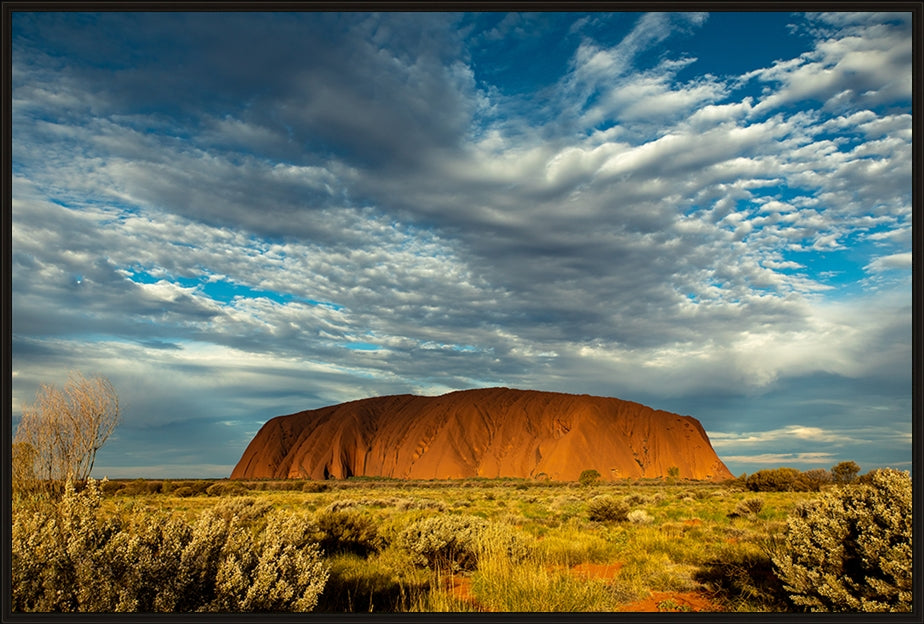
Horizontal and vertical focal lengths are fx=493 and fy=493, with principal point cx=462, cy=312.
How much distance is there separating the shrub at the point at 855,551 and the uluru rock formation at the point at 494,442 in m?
60.8

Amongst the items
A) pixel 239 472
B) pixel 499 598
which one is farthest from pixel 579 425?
pixel 499 598

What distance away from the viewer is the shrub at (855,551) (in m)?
4.79

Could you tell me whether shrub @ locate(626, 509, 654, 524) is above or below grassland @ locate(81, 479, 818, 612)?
below

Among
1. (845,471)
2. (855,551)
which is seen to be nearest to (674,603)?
(855,551)

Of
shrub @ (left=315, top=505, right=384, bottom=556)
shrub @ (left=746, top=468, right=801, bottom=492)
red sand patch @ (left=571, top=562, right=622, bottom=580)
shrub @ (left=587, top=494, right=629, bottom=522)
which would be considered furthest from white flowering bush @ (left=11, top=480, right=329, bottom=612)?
shrub @ (left=746, top=468, right=801, bottom=492)

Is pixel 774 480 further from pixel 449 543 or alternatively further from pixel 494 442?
pixel 494 442

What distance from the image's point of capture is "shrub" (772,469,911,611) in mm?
4785

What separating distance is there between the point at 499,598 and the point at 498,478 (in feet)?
208

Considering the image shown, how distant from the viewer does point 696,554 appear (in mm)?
9703

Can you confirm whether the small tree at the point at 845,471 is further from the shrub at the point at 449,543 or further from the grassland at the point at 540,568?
the shrub at the point at 449,543

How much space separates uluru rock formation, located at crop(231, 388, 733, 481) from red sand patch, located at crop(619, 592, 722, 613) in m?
59.1

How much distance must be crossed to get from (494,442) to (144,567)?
71.5m

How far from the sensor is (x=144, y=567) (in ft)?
13.4

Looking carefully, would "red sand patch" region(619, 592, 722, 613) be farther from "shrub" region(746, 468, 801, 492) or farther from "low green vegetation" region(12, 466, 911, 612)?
"shrub" region(746, 468, 801, 492)
